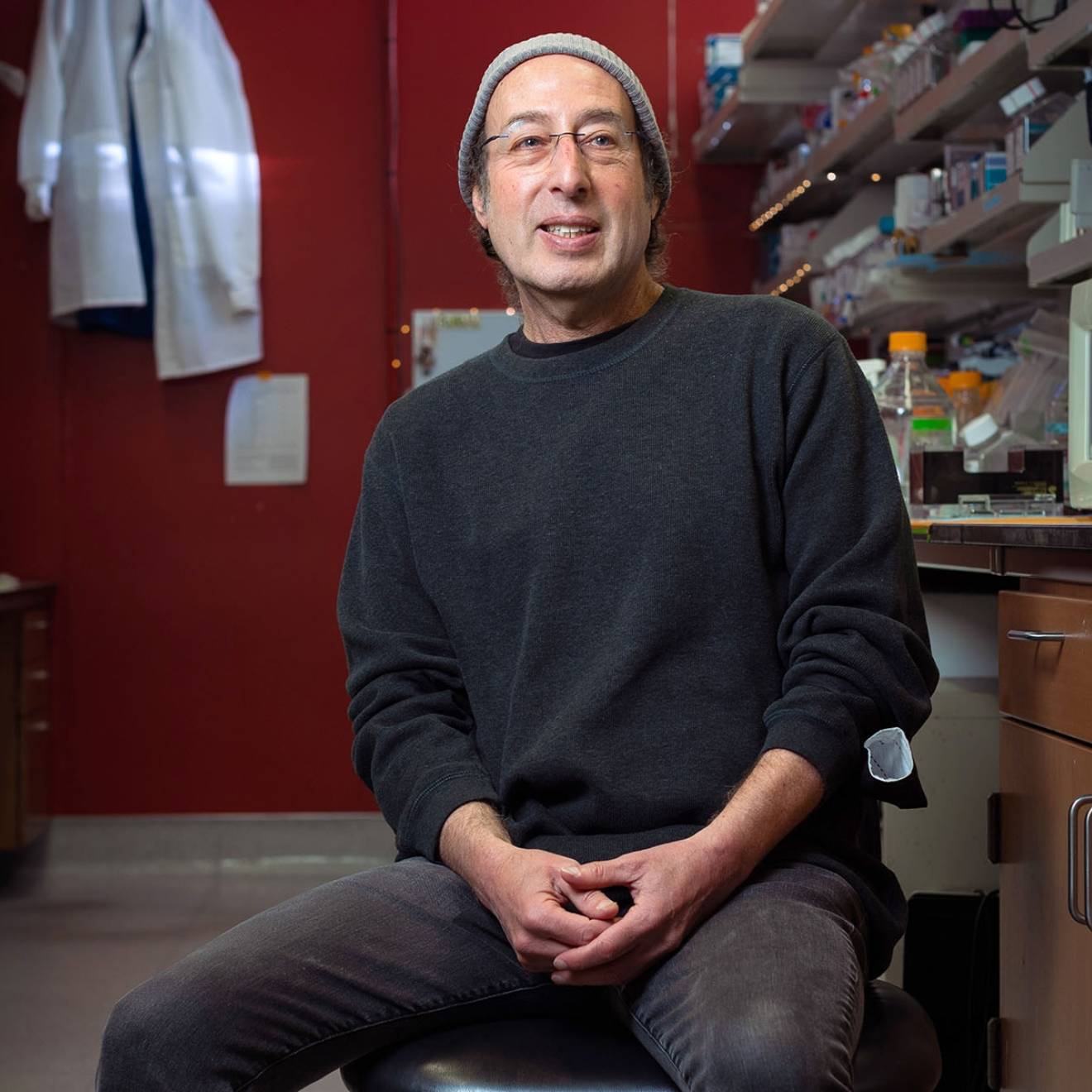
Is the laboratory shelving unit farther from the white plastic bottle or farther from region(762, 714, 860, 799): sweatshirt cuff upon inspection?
region(762, 714, 860, 799): sweatshirt cuff

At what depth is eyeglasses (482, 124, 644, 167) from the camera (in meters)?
1.57

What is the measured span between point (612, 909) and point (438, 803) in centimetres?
26

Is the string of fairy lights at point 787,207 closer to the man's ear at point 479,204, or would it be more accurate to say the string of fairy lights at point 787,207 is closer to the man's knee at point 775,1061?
the man's ear at point 479,204

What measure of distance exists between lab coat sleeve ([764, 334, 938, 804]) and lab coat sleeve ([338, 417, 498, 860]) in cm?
33

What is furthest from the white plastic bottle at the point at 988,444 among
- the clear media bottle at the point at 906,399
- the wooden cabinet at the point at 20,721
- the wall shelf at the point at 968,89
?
the wooden cabinet at the point at 20,721

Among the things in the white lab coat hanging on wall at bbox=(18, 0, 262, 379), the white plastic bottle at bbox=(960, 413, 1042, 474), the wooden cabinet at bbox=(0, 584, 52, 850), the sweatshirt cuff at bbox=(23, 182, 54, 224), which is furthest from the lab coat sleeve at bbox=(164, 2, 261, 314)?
the white plastic bottle at bbox=(960, 413, 1042, 474)

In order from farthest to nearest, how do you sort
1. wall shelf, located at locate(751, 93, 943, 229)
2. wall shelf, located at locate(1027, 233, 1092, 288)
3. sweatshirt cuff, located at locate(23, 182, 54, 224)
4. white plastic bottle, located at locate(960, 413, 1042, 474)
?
sweatshirt cuff, located at locate(23, 182, 54, 224) < wall shelf, located at locate(751, 93, 943, 229) < white plastic bottle, located at locate(960, 413, 1042, 474) < wall shelf, located at locate(1027, 233, 1092, 288)

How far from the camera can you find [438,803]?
4.53 feet

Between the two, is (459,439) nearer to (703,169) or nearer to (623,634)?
(623,634)

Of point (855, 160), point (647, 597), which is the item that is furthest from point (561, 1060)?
point (855, 160)

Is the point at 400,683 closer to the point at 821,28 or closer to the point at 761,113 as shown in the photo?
the point at 821,28

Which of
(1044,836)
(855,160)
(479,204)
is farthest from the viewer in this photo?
(855,160)

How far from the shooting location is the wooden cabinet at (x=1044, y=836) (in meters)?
1.38

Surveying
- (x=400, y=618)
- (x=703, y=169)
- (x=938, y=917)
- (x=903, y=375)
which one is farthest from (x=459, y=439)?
(x=703, y=169)
